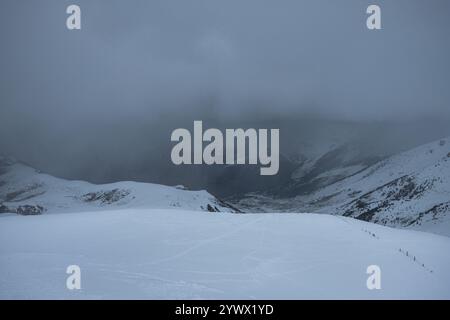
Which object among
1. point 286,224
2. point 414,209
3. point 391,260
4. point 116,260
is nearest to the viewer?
point 116,260

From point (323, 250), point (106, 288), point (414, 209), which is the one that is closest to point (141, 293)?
point (106, 288)

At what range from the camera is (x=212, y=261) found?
1428 cm

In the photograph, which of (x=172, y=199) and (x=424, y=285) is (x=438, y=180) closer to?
(x=172, y=199)

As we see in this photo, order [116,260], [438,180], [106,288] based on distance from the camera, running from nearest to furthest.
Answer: [106,288] < [116,260] < [438,180]

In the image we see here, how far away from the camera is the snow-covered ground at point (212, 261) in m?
11.4

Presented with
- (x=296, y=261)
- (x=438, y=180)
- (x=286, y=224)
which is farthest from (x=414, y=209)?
(x=296, y=261)

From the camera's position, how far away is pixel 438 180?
444 feet

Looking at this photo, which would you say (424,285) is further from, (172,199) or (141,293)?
(172,199)

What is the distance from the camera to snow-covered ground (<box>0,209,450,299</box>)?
11438 mm

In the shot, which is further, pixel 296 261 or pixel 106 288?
pixel 296 261
